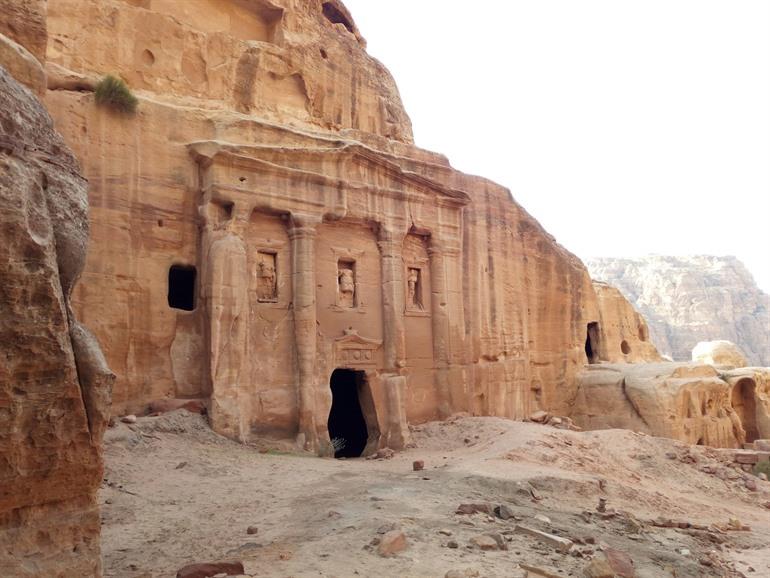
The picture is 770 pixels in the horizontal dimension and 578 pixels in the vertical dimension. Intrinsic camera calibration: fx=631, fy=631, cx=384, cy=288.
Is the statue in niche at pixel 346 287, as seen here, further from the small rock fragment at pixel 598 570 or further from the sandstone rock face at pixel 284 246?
the small rock fragment at pixel 598 570

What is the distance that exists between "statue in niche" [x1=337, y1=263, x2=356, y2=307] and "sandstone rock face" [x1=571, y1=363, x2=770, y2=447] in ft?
37.8

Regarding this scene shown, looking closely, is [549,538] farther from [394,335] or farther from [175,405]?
[394,335]

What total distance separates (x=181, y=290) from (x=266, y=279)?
74.1 inches

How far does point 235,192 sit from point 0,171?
10065 mm

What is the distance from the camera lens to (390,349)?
16.0 m

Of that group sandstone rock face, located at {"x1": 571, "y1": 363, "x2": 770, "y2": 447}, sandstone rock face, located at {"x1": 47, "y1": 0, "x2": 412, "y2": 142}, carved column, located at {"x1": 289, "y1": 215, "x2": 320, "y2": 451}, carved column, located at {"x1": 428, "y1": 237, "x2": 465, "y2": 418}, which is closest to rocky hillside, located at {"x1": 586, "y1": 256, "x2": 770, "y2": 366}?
sandstone rock face, located at {"x1": 571, "y1": 363, "x2": 770, "y2": 447}

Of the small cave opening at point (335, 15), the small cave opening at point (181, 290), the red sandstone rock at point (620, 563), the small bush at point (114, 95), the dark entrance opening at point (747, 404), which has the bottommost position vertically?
the dark entrance opening at point (747, 404)

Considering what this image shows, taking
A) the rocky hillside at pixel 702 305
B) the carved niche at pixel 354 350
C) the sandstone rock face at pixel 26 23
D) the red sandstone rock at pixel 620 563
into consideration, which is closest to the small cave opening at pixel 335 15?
the carved niche at pixel 354 350

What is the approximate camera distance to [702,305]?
7875 centimetres

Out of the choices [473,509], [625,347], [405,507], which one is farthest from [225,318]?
[625,347]

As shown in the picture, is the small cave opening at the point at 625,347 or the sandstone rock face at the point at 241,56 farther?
the small cave opening at the point at 625,347

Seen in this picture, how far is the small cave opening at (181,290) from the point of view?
1373 cm

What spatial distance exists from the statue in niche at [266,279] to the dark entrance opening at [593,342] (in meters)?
17.2

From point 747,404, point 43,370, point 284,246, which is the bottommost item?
point 747,404
